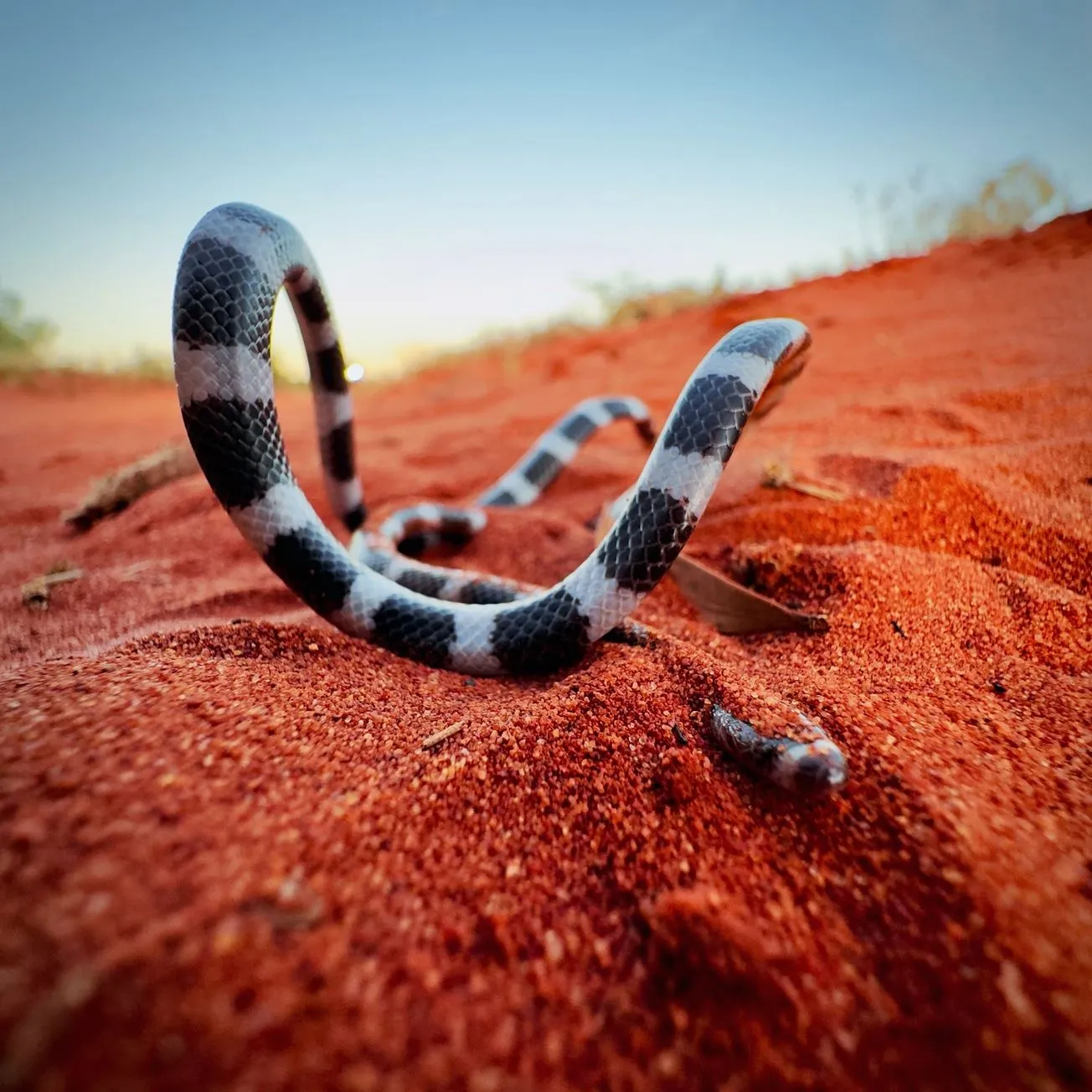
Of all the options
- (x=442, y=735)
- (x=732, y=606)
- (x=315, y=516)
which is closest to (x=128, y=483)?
(x=315, y=516)

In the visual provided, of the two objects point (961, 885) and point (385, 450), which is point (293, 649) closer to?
point (961, 885)

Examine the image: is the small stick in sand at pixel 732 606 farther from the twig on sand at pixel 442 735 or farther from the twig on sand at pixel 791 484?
the twig on sand at pixel 442 735

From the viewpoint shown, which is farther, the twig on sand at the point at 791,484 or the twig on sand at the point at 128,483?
the twig on sand at the point at 128,483

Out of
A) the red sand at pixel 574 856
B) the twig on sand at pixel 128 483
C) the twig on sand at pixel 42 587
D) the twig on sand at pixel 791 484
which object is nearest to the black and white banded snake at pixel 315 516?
the red sand at pixel 574 856

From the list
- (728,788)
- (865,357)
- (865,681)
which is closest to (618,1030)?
(728,788)

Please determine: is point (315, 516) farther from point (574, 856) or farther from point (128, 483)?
point (128, 483)

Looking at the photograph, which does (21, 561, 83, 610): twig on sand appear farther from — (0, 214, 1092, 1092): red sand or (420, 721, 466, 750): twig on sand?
(420, 721, 466, 750): twig on sand

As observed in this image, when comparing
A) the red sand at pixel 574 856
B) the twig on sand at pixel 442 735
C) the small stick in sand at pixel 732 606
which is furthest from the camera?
the small stick in sand at pixel 732 606

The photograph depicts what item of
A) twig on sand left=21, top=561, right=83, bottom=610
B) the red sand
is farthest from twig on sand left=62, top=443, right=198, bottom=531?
the red sand
